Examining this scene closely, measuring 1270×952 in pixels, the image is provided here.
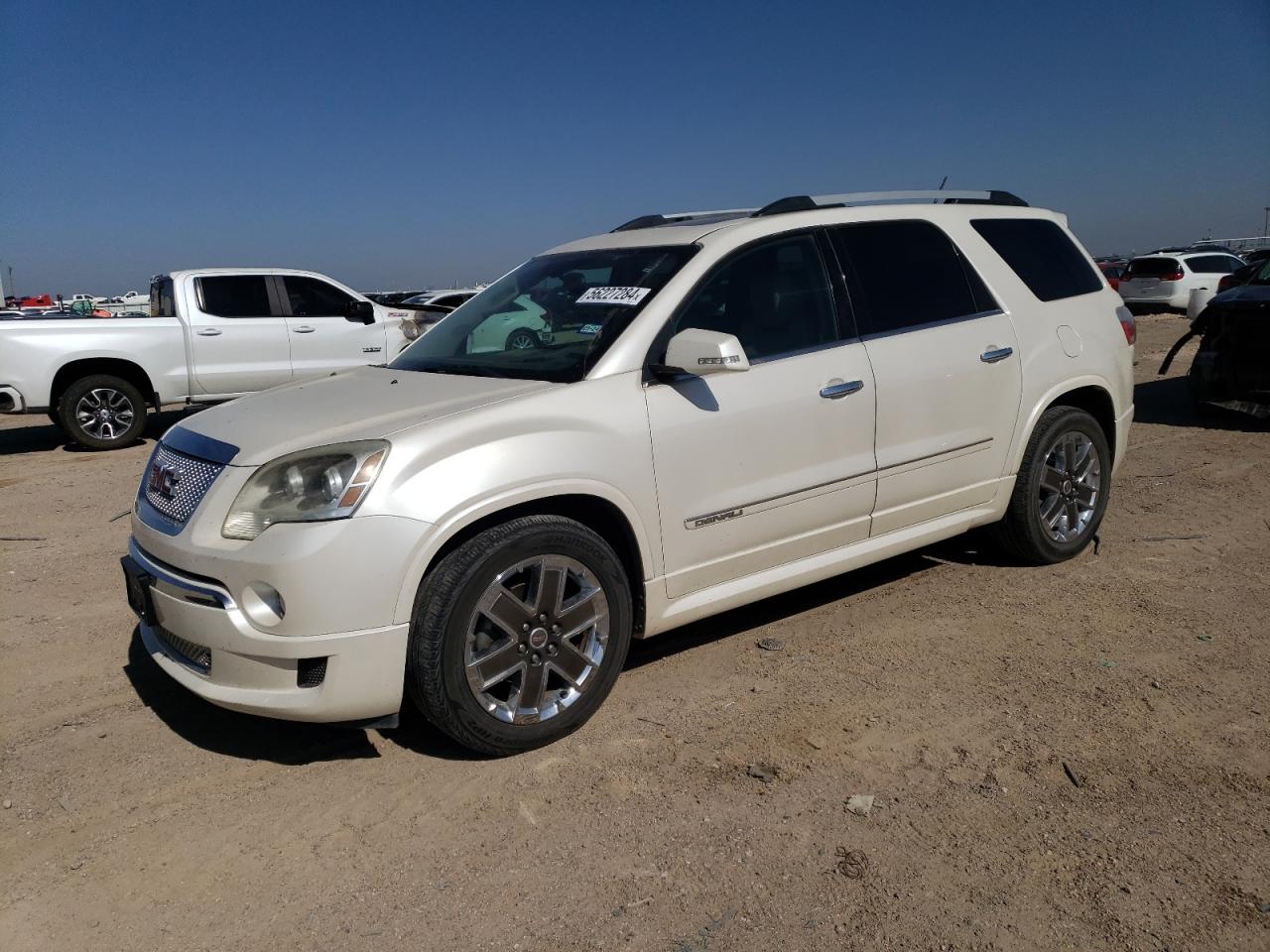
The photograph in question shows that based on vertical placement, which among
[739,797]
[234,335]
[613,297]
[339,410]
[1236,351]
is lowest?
[739,797]

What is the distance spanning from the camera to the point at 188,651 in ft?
11.2

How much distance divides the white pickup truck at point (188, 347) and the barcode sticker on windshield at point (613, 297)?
8.10 m

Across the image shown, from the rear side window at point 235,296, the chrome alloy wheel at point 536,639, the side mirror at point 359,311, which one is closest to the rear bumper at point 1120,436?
the chrome alloy wheel at point 536,639

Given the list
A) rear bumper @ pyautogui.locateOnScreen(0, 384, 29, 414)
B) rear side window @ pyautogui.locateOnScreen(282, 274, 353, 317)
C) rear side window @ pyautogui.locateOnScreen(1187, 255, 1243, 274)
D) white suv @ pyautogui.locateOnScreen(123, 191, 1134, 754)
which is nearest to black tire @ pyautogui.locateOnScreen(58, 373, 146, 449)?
rear bumper @ pyautogui.locateOnScreen(0, 384, 29, 414)

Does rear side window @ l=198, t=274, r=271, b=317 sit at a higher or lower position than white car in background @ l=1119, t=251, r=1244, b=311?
higher

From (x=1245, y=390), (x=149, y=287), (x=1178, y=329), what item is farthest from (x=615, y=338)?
(x=1178, y=329)

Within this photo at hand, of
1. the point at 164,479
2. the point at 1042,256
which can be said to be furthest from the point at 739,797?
the point at 1042,256

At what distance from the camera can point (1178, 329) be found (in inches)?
772

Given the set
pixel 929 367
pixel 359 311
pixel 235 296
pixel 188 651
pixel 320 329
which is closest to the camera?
pixel 188 651

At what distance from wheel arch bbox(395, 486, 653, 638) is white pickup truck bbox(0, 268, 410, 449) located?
8.69 m

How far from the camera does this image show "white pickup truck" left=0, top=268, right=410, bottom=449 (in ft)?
33.6

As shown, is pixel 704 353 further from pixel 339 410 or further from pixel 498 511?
pixel 339 410

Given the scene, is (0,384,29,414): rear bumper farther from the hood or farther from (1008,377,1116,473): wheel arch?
(1008,377,1116,473): wheel arch

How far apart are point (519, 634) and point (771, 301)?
5.80 ft
